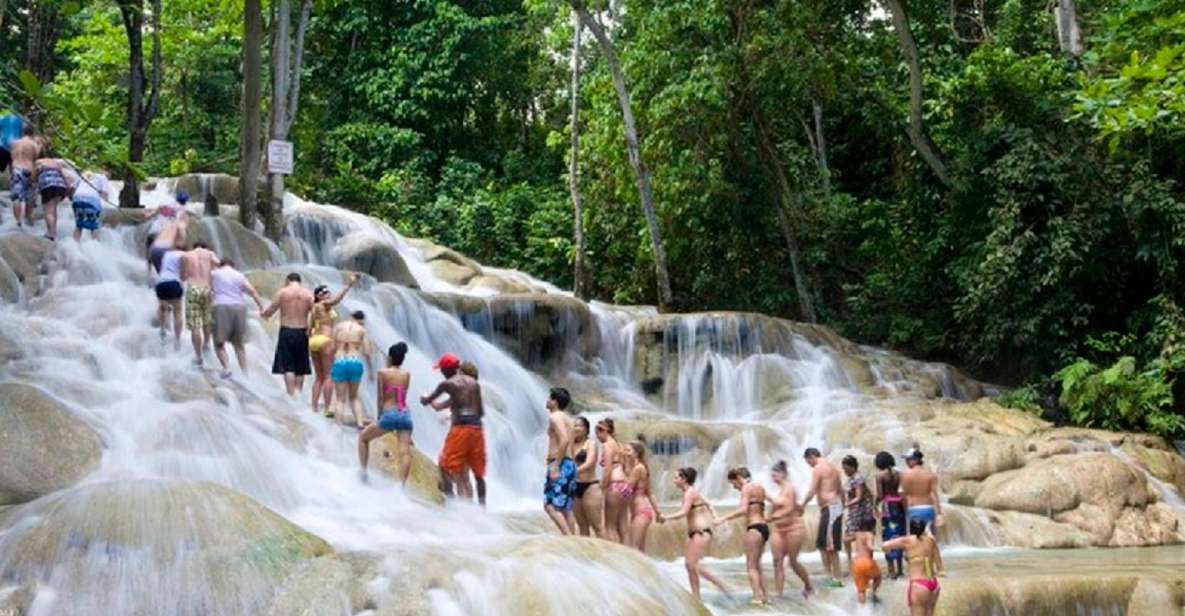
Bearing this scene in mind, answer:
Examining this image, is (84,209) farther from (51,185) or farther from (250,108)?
(250,108)

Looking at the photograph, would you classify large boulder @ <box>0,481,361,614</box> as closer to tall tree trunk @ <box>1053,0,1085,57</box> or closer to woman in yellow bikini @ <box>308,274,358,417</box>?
woman in yellow bikini @ <box>308,274,358,417</box>

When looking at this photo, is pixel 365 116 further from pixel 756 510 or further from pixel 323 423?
pixel 756 510

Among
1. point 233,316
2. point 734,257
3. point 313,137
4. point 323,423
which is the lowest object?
point 323,423

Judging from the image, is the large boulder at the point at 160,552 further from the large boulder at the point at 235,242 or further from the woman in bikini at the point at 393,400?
the large boulder at the point at 235,242

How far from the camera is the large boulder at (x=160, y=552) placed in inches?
315

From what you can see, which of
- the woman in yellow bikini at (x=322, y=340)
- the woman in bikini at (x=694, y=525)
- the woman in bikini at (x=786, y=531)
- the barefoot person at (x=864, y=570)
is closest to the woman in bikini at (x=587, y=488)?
the woman in bikini at (x=694, y=525)

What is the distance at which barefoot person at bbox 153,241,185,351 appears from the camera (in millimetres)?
13797

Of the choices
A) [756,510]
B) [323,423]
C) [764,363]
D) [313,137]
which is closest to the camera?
[756,510]

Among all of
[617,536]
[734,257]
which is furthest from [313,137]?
[617,536]

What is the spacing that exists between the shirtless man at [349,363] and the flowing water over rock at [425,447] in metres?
0.34

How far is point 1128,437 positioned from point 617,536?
1002 cm

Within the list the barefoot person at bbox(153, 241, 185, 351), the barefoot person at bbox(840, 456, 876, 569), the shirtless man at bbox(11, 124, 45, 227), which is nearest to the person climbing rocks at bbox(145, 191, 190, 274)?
the barefoot person at bbox(153, 241, 185, 351)

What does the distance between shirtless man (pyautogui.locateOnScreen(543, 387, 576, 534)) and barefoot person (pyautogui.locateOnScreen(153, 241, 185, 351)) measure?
4.82 metres

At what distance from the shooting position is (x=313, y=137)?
3350 centimetres
